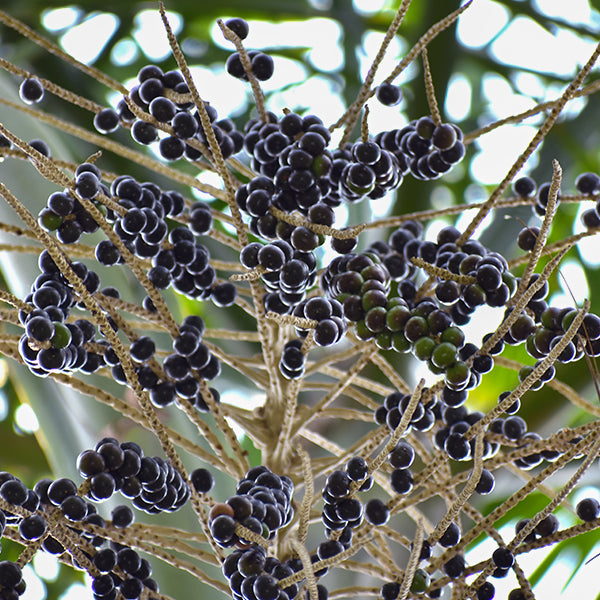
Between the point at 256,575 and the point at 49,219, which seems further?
the point at 49,219

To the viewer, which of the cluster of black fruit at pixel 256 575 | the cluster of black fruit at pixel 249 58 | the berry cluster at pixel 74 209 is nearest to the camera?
the cluster of black fruit at pixel 256 575

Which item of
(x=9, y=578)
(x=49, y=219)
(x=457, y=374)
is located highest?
(x=49, y=219)

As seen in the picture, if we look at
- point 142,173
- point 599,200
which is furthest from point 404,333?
point 142,173

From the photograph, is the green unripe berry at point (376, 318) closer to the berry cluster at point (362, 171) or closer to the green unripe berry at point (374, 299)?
the green unripe berry at point (374, 299)

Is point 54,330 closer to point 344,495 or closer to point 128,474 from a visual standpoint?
point 128,474

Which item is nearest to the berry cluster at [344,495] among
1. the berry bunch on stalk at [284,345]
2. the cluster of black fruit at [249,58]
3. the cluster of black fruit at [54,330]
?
the berry bunch on stalk at [284,345]

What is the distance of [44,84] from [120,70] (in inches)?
55.0

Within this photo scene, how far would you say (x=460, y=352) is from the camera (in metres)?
0.58

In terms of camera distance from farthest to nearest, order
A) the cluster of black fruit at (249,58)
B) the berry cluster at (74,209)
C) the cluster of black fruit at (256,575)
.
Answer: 1. the cluster of black fruit at (249,58)
2. the berry cluster at (74,209)
3. the cluster of black fruit at (256,575)

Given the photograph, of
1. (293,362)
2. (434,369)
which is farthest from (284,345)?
(434,369)

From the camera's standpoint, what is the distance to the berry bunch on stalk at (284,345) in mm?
521

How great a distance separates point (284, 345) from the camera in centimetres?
68

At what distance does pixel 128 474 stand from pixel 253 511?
10 cm

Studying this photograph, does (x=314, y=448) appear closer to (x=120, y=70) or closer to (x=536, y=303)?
(x=536, y=303)
